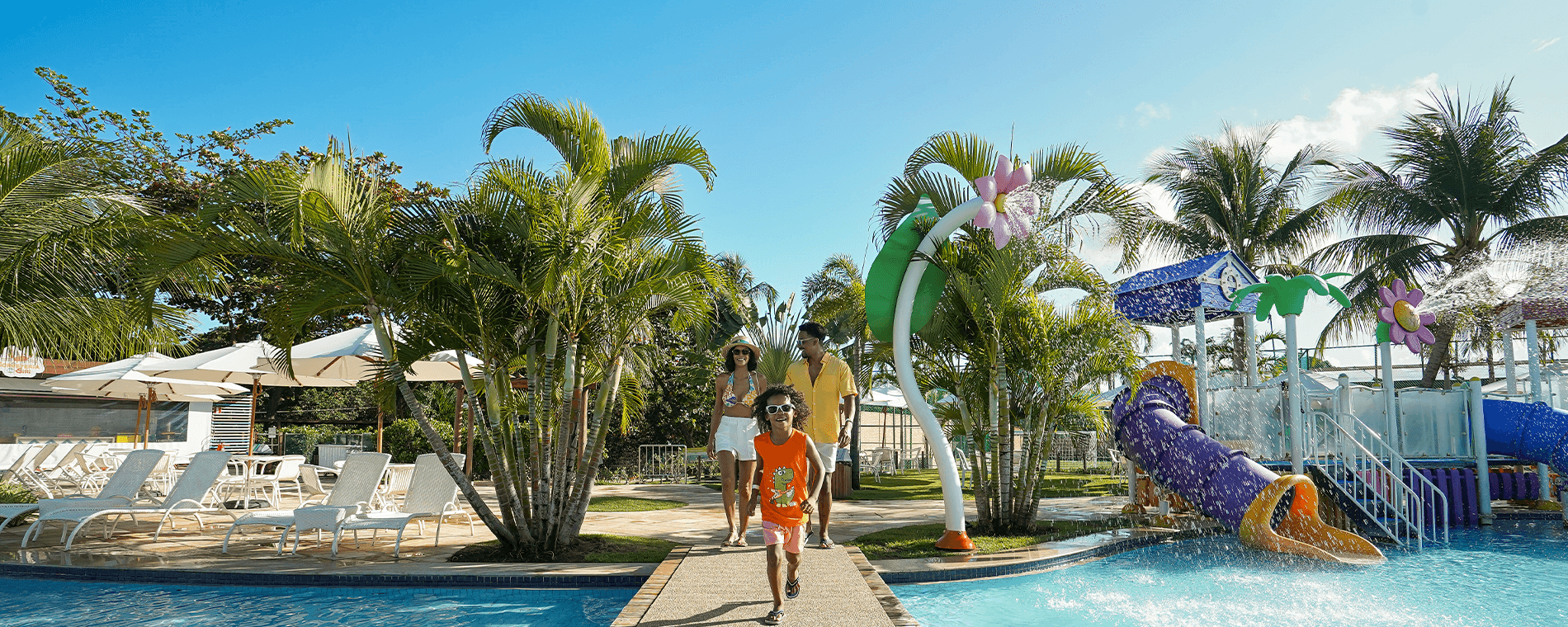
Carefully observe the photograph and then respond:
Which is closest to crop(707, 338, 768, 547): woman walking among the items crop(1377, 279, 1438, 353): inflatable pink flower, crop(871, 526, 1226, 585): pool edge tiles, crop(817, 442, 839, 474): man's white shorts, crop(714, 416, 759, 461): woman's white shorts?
crop(714, 416, 759, 461): woman's white shorts

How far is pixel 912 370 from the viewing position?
24.0 feet

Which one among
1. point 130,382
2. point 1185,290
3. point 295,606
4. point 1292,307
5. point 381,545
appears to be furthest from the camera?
point 130,382

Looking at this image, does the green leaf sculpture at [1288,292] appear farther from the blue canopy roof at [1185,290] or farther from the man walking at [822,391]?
the man walking at [822,391]

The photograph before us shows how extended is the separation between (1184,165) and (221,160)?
71.7ft

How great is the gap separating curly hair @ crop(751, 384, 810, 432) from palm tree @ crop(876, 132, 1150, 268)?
152 inches

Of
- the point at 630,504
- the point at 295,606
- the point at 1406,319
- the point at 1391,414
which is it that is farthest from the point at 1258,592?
the point at 630,504

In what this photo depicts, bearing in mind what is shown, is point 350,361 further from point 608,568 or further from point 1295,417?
point 1295,417

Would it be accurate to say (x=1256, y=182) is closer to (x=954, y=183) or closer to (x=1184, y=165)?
(x=1184, y=165)

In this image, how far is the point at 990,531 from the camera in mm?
8438

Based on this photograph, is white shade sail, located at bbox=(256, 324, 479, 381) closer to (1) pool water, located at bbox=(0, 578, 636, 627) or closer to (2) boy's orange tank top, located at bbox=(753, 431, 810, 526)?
(1) pool water, located at bbox=(0, 578, 636, 627)

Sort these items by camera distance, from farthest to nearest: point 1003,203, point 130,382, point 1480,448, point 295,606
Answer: point 130,382, point 1480,448, point 1003,203, point 295,606

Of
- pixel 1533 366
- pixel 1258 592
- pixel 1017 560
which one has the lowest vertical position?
pixel 1258 592

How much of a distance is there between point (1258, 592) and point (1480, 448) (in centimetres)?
678

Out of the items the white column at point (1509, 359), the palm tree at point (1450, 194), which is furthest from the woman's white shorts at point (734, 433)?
the palm tree at point (1450, 194)
